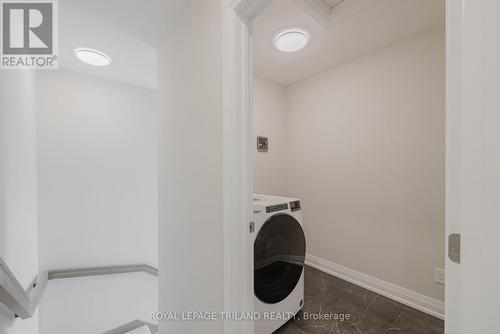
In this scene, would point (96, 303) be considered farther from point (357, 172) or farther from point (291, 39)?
point (291, 39)

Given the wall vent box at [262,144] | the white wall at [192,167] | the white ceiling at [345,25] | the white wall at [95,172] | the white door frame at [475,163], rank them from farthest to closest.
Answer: the wall vent box at [262,144], the white wall at [95,172], the white ceiling at [345,25], the white wall at [192,167], the white door frame at [475,163]

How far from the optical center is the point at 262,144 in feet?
8.14

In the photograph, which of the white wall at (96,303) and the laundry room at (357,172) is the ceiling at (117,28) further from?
the white wall at (96,303)

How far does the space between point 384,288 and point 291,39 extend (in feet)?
8.00

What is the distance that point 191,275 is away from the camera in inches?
48.4

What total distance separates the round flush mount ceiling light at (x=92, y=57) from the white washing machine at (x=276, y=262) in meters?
2.08

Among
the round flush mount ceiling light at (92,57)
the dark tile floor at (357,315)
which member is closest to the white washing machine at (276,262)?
the dark tile floor at (357,315)

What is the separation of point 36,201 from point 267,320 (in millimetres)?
2481

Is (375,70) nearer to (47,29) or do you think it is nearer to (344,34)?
(344,34)

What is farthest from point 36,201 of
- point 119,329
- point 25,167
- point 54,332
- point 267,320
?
point 267,320

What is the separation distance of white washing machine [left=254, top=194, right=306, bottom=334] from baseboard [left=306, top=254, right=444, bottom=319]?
0.81m

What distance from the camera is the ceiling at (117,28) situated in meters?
1.31

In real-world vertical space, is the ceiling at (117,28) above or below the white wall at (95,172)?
above

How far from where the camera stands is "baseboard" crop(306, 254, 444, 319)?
159cm
